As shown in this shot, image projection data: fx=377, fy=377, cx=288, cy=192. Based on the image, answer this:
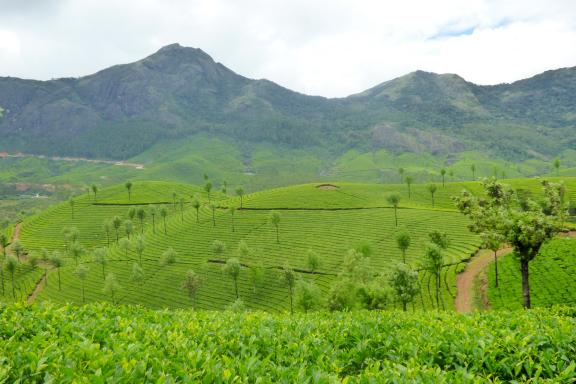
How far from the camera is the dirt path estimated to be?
67.8m

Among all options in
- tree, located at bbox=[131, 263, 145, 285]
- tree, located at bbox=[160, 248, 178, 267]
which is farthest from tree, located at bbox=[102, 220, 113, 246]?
tree, located at bbox=[131, 263, 145, 285]

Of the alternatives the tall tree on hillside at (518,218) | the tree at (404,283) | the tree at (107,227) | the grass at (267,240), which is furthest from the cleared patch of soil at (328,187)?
the tall tree on hillside at (518,218)

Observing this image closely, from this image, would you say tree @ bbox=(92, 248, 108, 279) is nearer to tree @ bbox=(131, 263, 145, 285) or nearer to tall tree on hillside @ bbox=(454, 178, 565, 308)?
tree @ bbox=(131, 263, 145, 285)

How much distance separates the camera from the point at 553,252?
7525 cm

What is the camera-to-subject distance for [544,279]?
6638cm

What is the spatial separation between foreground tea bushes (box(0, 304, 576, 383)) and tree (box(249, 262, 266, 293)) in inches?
2992

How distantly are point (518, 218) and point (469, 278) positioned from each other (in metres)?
42.7

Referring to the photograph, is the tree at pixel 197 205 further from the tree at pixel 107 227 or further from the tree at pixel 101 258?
the tree at pixel 101 258

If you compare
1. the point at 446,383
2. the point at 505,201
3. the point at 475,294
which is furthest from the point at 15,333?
the point at 475,294

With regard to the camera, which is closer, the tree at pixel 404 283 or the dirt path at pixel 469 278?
the tree at pixel 404 283

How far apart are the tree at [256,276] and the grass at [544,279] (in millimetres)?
49896

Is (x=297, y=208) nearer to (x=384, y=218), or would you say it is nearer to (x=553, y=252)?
(x=384, y=218)

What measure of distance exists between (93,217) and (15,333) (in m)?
185

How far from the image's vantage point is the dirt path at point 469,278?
67750 mm
